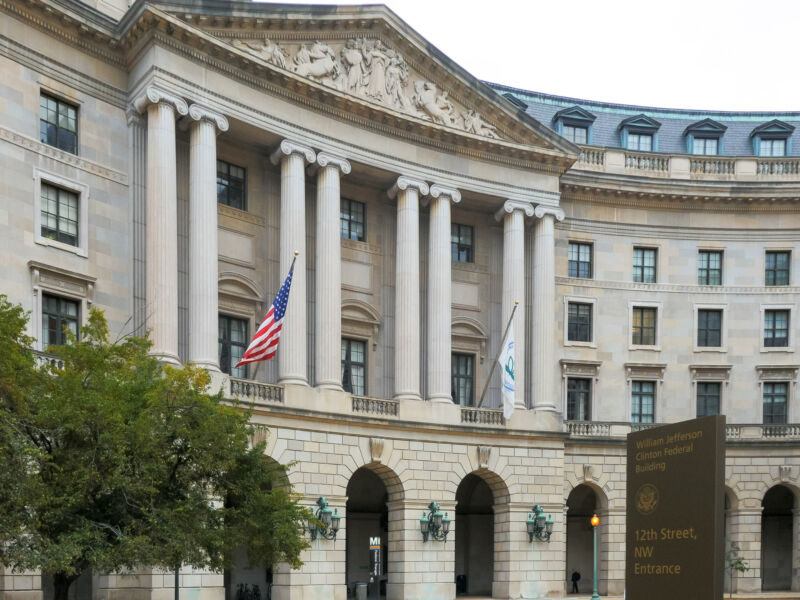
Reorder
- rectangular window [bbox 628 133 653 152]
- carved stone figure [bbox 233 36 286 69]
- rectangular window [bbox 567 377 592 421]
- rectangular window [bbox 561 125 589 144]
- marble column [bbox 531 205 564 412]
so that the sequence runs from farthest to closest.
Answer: rectangular window [bbox 628 133 653 152] → rectangular window [bbox 561 125 589 144] → rectangular window [bbox 567 377 592 421] → marble column [bbox 531 205 564 412] → carved stone figure [bbox 233 36 286 69]

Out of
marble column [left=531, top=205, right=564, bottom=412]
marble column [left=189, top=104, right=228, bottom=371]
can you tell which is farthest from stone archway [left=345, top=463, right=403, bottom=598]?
marble column [left=189, top=104, right=228, bottom=371]

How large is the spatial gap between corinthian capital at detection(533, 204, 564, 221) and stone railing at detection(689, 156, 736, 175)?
10.0m

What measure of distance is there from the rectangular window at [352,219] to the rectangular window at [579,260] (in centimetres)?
1289

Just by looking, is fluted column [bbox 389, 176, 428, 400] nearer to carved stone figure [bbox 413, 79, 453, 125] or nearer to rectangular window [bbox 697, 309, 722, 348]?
carved stone figure [bbox 413, 79, 453, 125]

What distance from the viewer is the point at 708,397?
58562 millimetres

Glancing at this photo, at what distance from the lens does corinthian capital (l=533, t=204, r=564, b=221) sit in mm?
54231

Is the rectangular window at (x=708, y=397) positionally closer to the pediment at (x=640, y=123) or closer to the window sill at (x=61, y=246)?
the pediment at (x=640, y=123)

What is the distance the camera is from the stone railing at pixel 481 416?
165ft

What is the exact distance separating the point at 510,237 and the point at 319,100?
1286cm

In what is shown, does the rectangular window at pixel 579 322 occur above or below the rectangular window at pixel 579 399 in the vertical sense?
above

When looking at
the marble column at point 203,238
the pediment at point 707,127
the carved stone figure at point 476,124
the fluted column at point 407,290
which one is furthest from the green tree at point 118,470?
the pediment at point 707,127

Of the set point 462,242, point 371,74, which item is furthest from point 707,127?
point 371,74

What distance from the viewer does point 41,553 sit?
933 inches

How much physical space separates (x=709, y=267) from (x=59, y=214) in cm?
3679
